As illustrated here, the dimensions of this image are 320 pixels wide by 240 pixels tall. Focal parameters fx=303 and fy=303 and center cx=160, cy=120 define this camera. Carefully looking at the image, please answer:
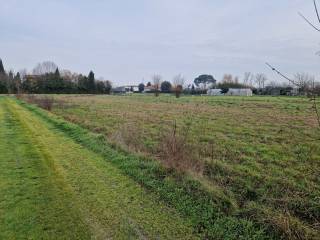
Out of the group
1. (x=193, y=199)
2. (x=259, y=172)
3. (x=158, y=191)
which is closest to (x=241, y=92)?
(x=259, y=172)

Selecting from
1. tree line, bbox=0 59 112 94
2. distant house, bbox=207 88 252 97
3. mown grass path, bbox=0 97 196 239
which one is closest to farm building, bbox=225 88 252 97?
distant house, bbox=207 88 252 97

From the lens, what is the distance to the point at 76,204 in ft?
20.0

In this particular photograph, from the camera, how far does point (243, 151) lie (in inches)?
438

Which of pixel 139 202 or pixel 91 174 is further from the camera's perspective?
pixel 91 174

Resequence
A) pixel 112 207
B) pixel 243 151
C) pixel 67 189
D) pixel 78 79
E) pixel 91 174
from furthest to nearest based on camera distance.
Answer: pixel 78 79 → pixel 243 151 → pixel 91 174 → pixel 67 189 → pixel 112 207

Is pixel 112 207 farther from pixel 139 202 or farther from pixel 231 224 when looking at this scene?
pixel 231 224

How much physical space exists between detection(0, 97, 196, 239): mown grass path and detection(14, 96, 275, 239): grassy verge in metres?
0.29

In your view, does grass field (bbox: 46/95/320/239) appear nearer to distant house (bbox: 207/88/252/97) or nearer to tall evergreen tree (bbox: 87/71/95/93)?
distant house (bbox: 207/88/252/97)

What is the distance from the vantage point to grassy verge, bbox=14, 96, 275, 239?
515 cm

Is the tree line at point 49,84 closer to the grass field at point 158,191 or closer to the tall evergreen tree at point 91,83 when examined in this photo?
the tall evergreen tree at point 91,83

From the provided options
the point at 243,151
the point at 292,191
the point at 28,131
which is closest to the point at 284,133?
the point at 243,151

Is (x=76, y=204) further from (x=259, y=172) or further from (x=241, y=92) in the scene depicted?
(x=241, y=92)

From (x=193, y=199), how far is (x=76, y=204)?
2430 mm

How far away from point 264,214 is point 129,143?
7.11 meters
